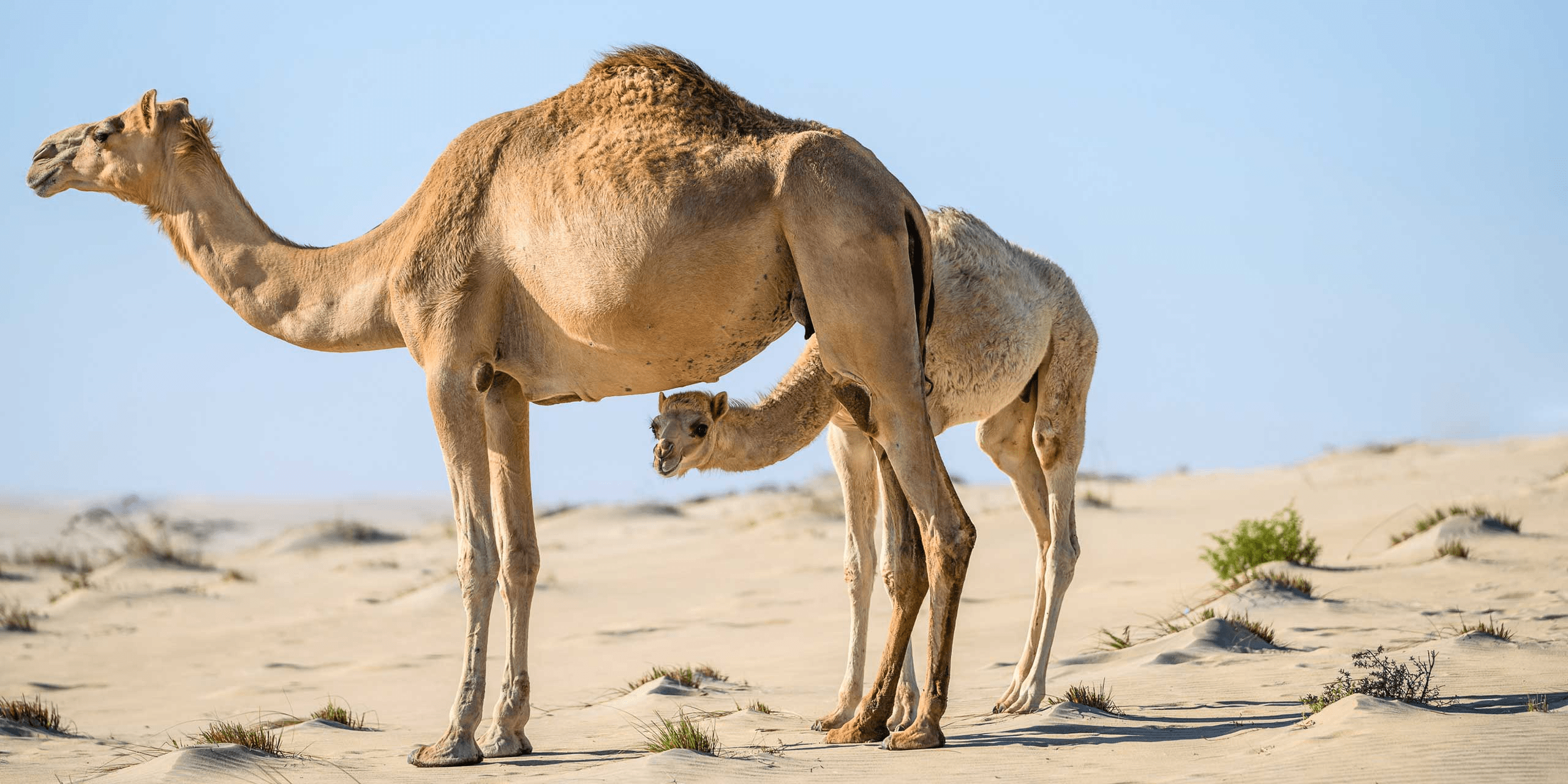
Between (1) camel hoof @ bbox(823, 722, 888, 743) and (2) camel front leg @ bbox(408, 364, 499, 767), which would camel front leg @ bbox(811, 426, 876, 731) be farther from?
(2) camel front leg @ bbox(408, 364, 499, 767)

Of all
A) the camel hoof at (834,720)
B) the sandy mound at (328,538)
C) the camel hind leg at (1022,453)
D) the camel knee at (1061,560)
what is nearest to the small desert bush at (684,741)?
the camel hoof at (834,720)

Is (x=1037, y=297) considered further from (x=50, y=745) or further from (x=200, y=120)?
(x=50, y=745)

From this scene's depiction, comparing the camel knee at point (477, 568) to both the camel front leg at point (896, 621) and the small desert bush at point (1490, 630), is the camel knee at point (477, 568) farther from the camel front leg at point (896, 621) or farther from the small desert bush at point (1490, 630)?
the small desert bush at point (1490, 630)

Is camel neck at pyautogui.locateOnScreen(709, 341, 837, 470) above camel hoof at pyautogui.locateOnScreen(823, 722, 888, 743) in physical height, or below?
above

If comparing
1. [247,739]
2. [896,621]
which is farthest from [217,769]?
[896,621]

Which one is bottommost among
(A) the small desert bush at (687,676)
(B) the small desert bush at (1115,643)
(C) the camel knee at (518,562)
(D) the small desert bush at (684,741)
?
(A) the small desert bush at (687,676)

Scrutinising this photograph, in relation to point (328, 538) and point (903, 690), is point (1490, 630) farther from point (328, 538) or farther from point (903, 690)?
point (328, 538)

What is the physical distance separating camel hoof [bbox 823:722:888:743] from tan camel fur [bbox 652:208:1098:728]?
0.74 metres

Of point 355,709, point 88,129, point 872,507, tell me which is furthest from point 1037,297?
point 355,709

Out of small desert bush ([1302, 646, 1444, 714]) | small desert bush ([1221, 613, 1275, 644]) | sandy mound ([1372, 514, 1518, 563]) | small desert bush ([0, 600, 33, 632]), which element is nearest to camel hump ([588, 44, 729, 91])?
small desert bush ([1302, 646, 1444, 714])

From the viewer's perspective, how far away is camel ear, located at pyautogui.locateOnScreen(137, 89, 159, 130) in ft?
25.0

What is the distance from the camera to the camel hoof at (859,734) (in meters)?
6.65

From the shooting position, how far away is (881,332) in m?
6.24

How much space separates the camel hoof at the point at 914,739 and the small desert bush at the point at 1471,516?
10.5 metres
